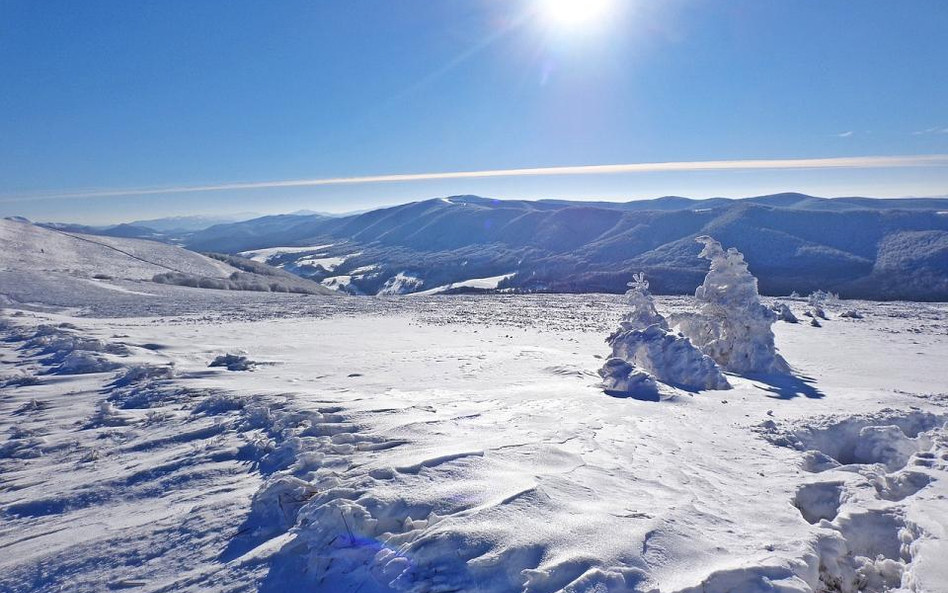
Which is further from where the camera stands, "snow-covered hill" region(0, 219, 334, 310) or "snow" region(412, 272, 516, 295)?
"snow" region(412, 272, 516, 295)

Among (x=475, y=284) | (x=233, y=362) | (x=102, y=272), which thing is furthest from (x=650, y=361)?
(x=475, y=284)

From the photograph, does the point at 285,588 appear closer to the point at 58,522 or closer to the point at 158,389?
the point at 58,522

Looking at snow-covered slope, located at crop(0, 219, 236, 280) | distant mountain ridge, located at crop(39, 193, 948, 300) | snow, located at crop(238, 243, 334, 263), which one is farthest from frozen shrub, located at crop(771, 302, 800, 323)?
snow, located at crop(238, 243, 334, 263)

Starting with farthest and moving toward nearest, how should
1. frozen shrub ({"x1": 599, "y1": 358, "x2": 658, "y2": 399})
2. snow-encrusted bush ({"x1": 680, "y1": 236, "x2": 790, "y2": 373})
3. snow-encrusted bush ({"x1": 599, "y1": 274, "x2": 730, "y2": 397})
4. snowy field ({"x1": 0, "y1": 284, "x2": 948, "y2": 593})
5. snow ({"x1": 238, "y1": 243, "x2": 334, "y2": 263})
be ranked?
snow ({"x1": 238, "y1": 243, "x2": 334, "y2": 263}) < snow-encrusted bush ({"x1": 680, "y1": 236, "x2": 790, "y2": 373}) < snow-encrusted bush ({"x1": 599, "y1": 274, "x2": 730, "y2": 397}) < frozen shrub ({"x1": 599, "y1": 358, "x2": 658, "y2": 399}) < snowy field ({"x1": 0, "y1": 284, "x2": 948, "y2": 593})

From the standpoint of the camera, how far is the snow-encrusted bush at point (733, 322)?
14680 millimetres

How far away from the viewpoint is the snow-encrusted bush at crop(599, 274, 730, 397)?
1066 centimetres

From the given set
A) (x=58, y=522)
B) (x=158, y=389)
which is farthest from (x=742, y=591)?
(x=158, y=389)

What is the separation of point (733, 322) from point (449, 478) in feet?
43.4

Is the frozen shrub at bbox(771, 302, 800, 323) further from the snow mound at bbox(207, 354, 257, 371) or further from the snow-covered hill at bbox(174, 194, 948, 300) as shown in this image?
the snow-covered hill at bbox(174, 194, 948, 300)

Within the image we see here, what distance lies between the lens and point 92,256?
4609cm

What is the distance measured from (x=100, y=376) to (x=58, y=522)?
6674 millimetres

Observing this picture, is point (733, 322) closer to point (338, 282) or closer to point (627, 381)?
point (627, 381)

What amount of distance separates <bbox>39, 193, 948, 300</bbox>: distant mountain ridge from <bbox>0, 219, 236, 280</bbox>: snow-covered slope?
124 feet

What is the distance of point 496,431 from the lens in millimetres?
7246
